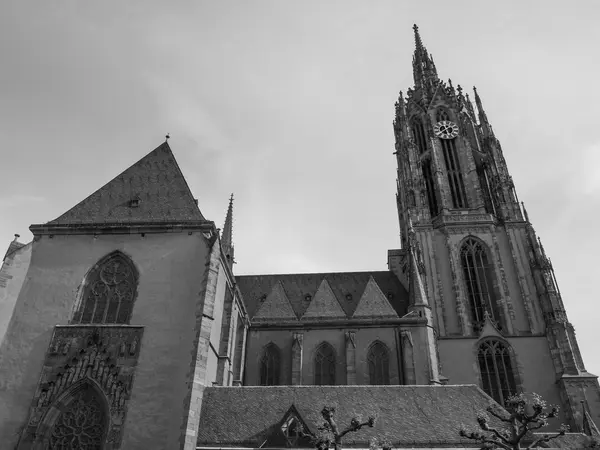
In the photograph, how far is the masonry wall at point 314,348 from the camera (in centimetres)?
2155

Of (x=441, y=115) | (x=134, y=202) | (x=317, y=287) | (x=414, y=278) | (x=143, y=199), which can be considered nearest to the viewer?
(x=134, y=202)

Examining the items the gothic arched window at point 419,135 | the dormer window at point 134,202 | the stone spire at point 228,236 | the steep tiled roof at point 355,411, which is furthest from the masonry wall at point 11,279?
the gothic arched window at point 419,135

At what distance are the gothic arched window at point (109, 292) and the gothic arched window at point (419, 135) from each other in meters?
23.2

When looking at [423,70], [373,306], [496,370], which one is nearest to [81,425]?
[373,306]

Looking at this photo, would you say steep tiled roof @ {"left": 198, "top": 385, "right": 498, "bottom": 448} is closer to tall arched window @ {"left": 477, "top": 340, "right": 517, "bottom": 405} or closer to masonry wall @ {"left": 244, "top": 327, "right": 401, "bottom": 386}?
masonry wall @ {"left": 244, "top": 327, "right": 401, "bottom": 386}

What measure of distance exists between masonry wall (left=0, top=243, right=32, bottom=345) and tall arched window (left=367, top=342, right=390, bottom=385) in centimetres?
1434

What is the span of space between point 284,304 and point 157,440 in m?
12.5

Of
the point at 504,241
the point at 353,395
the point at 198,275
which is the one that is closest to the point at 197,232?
the point at 198,275

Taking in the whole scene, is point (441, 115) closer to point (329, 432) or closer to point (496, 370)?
point (496, 370)

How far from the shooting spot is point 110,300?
1552cm

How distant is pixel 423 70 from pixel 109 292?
33586mm

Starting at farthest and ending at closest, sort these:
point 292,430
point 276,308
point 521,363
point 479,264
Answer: point 479,264 < point 276,308 < point 521,363 < point 292,430

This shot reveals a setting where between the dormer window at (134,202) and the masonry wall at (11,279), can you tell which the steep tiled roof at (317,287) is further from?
the masonry wall at (11,279)

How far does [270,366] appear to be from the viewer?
22625mm
